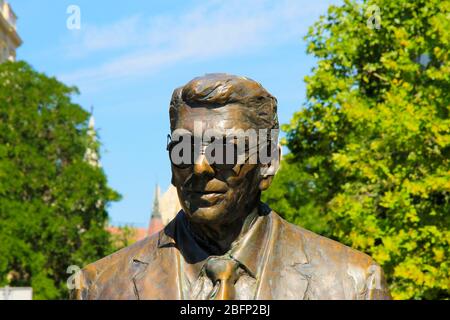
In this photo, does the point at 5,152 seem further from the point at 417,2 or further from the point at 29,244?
the point at 417,2

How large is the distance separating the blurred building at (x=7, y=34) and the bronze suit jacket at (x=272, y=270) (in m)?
64.6

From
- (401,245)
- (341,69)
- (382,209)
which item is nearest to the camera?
(401,245)

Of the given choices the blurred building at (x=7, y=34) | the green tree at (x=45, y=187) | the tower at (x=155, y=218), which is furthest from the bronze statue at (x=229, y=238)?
the tower at (x=155, y=218)

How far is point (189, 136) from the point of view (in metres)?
5.25

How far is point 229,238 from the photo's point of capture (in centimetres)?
542

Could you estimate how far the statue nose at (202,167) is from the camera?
205 inches

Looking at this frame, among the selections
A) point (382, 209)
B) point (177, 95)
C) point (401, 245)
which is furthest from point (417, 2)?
point (177, 95)

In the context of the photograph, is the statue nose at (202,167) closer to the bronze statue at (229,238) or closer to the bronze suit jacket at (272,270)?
the bronze statue at (229,238)

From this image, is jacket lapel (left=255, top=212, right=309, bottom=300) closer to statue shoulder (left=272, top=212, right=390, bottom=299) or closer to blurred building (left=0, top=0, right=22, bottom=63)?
statue shoulder (left=272, top=212, right=390, bottom=299)

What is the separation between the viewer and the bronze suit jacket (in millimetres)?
5336

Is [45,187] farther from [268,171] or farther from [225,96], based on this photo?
[225,96]

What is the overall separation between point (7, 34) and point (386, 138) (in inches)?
2034

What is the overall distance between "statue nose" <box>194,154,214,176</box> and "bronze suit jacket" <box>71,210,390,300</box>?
16.8 inches
